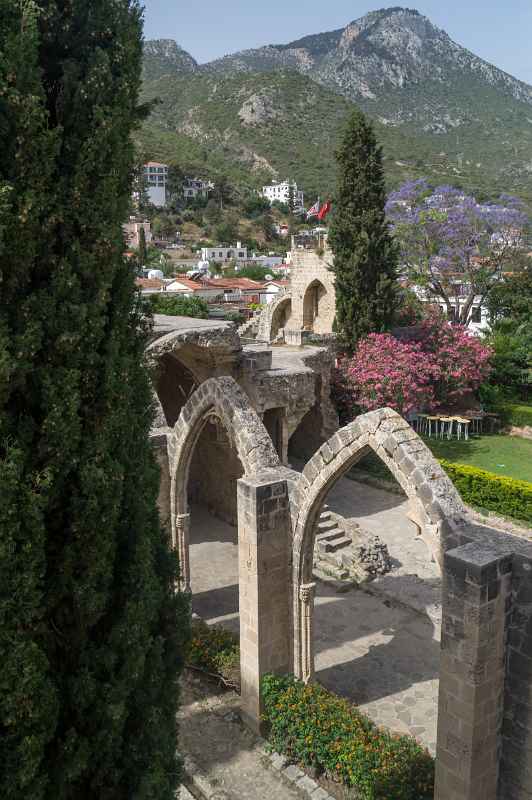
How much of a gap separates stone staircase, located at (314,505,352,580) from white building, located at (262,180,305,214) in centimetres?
8959

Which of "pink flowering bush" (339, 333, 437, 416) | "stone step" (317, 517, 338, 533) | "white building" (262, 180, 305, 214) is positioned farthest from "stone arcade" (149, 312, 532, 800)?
"white building" (262, 180, 305, 214)

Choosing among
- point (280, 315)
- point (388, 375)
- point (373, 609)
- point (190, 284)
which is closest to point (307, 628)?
point (373, 609)

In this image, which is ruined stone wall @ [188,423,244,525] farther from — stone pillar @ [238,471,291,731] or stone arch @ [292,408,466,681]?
stone arch @ [292,408,466,681]

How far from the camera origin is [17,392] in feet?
16.8

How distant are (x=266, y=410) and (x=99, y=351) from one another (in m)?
13.3

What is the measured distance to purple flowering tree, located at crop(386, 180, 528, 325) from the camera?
30281mm

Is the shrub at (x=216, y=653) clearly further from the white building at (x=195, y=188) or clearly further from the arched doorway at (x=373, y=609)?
the white building at (x=195, y=188)

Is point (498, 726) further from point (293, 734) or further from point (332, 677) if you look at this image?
point (332, 677)

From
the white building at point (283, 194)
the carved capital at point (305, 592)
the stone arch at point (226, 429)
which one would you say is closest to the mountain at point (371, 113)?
the white building at point (283, 194)

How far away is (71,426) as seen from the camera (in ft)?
16.7

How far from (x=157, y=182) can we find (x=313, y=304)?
74.2 metres

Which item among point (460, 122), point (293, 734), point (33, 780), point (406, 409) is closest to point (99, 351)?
point (33, 780)

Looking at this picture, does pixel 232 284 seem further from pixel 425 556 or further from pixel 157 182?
pixel 157 182

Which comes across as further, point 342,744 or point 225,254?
point 225,254
